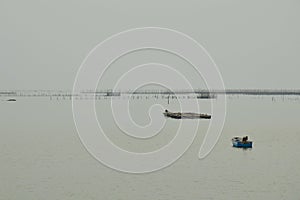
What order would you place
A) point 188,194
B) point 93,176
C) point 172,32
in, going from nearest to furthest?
point 188,194 < point 93,176 < point 172,32

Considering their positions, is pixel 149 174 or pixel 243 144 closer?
pixel 149 174

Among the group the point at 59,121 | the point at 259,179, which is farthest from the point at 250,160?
the point at 59,121

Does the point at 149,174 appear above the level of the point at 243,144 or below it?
below

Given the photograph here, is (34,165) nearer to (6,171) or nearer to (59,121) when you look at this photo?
(6,171)

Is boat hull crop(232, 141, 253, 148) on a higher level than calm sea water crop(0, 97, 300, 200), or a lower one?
higher

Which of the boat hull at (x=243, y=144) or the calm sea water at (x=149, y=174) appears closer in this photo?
the calm sea water at (x=149, y=174)

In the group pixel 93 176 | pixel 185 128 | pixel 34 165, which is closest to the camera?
pixel 93 176

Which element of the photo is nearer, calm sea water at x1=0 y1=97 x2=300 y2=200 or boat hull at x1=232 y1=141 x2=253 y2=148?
calm sea water at x1=0 y1=97 x2=300 y2=200

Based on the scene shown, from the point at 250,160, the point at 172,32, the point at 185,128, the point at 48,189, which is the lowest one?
the point at 48,189

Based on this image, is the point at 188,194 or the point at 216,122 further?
the point at 216,122

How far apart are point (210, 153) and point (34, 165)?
2.96m

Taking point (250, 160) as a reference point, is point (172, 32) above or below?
above

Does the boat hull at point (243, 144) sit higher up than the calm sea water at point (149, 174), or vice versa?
the boat hull at point (243, 144)

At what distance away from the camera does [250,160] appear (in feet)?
25.3
